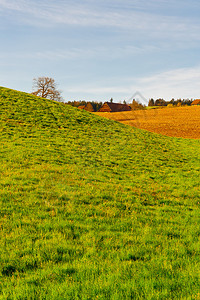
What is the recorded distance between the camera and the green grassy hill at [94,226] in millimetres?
5021

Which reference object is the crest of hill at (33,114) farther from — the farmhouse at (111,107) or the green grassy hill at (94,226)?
the farmhouse at (111,107)

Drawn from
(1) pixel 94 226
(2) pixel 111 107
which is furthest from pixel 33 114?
(2) pixel 111 107

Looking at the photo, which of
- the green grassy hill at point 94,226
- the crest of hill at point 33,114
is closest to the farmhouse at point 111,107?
the crest of hill at point 33,114

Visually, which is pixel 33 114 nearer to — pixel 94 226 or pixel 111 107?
pixel 94 226

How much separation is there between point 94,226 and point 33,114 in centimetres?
2499

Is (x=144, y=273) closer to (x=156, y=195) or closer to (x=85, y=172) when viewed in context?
(x=156, y=195)

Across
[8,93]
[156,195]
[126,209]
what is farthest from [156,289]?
[8,93]

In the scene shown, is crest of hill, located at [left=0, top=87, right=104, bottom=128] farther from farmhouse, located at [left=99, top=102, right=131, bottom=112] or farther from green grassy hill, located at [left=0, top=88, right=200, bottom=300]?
farmhouse, located at [left=99, top=102, right=131, bottom=112]

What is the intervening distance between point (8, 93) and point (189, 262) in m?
39.3

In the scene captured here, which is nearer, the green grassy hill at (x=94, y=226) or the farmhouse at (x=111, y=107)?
the green grassy hill at (x=94, y=226)

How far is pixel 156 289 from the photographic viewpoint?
16.0 ft

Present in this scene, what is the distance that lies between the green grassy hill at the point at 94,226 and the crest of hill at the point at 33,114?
27.2ft

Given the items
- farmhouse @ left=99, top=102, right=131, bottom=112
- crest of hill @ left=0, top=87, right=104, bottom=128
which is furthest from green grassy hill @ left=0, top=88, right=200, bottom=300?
farmhouse @ left=99, top=102, right=131, bottom=112

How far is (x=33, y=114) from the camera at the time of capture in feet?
99.6
